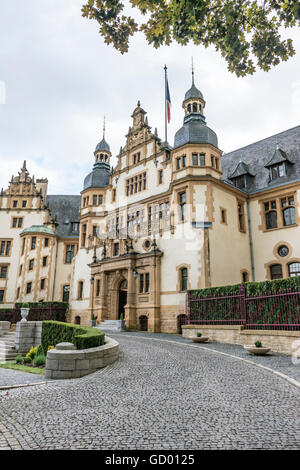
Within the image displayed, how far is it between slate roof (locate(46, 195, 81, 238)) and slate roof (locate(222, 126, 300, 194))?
2084 centimetres

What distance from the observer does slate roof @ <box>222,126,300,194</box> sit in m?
25.9

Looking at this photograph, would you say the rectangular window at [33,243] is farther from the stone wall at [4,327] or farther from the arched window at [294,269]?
the arched window at [294,269]

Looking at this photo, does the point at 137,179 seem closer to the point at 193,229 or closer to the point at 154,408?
the point at 193,229

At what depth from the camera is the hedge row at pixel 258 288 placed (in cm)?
1387

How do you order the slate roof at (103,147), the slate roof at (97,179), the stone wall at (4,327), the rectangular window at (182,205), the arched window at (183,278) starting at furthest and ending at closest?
the slate roof at (103,147) < the slate roof at (97,179) < the rectangular window at (182,205) < the arched window at (183,278) < the stone wall at (4,327)

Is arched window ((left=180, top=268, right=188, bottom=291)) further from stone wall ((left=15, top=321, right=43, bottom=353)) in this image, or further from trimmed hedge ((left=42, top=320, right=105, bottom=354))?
trimmed hedge ((left=42, top=320, right=105, bottom=354))

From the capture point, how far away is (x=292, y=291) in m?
13.6

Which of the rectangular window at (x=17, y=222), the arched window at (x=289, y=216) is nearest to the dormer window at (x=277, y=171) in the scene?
the arched window at (x=289, y=216)

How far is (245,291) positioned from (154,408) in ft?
36.8

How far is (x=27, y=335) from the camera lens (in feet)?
57.2

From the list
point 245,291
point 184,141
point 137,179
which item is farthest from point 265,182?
point 245,291

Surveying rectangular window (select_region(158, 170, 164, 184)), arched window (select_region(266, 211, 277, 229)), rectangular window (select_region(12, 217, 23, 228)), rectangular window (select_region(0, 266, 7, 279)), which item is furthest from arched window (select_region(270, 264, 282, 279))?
rectangular window (select_region(0, 266, 7, 279))

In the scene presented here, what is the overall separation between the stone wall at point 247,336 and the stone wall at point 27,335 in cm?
822

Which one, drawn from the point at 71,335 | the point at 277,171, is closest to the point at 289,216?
the point at 277,171
